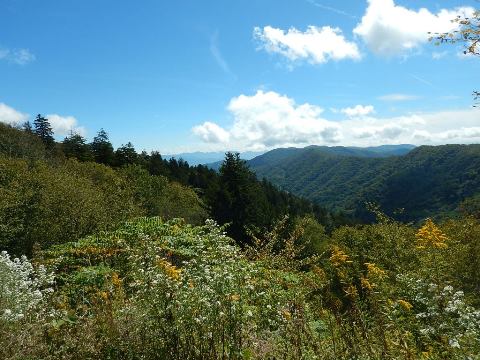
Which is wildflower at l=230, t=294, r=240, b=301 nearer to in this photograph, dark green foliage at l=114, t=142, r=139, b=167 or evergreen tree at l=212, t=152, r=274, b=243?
evergreen tree at l=212, t=152, r=274, b=243

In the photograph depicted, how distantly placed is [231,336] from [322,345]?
0.98 m

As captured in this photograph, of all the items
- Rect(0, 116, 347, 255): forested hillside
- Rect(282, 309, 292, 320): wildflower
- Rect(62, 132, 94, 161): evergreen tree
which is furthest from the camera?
Rect(62, 132, 94, 161): evergreen tree

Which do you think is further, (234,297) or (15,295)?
(15,295)

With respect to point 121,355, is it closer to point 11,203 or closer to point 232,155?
point 11,203

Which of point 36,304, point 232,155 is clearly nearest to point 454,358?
point 36,304

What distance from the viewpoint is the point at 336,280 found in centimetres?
1580

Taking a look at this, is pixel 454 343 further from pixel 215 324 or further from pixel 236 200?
pixel 236 200

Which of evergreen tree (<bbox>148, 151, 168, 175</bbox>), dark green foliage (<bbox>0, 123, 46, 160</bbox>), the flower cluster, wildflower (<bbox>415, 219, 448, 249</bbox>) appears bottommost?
wildflower (<bbox>415, 219, 448, 249</bbox>)

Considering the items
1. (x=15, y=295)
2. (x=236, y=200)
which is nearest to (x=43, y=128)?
(x=236, y=200)

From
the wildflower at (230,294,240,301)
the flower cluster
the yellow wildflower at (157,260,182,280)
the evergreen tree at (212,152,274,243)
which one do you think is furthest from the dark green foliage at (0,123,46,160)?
the wildflower at (230,294,240,301)

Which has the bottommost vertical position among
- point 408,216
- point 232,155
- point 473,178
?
point 408,216

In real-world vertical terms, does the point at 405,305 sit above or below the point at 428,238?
above

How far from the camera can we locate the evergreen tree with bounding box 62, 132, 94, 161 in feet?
215

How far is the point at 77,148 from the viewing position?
67812 millimetres
